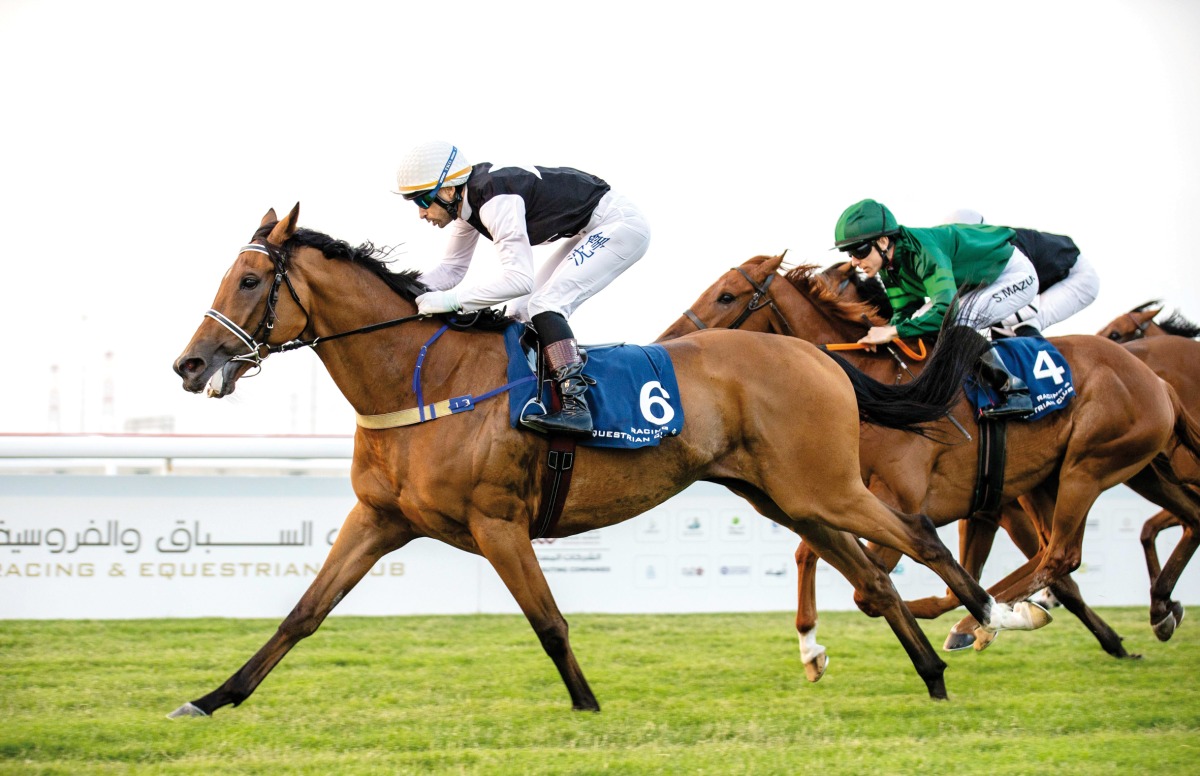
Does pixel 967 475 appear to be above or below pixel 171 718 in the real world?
above

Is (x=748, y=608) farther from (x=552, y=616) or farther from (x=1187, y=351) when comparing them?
(x=552, y=616)

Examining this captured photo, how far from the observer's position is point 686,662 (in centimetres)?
582

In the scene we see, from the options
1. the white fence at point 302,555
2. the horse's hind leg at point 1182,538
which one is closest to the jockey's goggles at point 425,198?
the white fence at point 302,555

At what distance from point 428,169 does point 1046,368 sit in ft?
10.1

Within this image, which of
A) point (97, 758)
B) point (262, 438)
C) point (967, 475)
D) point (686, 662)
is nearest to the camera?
point (97, 758)

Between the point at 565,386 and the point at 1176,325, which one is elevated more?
the point at 565,386

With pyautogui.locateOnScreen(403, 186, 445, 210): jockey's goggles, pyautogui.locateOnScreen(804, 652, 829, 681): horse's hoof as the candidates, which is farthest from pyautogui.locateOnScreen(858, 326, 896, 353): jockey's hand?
pyautogui.locateOnScreen(403, 186, 445, 210): jockey's goggles

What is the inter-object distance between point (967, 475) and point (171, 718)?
3.49 m

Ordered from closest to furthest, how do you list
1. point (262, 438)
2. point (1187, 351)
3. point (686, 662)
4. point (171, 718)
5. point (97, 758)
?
1. point (97, 758)
2. point (171, 718)
3. point (686, 662)
4. point (1187, 351)
5. point (262, 438)

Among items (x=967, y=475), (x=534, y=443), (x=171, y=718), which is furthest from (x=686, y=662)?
(x=171, y=718)

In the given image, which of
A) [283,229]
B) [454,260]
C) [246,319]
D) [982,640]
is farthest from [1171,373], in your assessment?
[246,319]

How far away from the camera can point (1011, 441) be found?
554 cm

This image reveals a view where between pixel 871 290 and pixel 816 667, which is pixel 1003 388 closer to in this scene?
pixel 871 290

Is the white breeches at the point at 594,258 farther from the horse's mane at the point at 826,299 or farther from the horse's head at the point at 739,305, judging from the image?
the horse's mane at the point at 826,299
